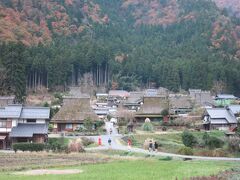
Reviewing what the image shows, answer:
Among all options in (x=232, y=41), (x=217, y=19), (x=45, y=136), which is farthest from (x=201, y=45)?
(x=45, y=136)

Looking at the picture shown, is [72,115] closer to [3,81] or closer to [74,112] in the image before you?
[74,112]

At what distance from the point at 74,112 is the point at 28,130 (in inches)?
313

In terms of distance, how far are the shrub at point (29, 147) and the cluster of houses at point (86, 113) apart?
3.07 meters

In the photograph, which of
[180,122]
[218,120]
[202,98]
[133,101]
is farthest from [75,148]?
[202,98]

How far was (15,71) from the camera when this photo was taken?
6000 centimetres

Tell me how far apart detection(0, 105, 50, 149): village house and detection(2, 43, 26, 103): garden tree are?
16.2m

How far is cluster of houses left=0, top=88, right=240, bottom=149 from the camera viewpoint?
133 feet

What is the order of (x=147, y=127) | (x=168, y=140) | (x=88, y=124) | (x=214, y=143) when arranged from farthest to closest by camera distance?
1. (x=147, y=127)
2. (x=88, y=124)
3. (x=168, y=140)
4. (x=214, y=143)

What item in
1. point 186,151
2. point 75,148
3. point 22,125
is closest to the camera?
point 186,151

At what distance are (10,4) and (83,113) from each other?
6259 cm

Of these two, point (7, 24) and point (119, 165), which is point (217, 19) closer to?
point (7, 24)

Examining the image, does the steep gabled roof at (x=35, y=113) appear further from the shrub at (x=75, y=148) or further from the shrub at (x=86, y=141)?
the shrub at (x=75, y=148)

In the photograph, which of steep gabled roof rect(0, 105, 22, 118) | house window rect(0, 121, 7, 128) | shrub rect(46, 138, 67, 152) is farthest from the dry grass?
steep gabled roof rect(0, 105, 22, 118)

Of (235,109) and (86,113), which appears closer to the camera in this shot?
(86,113)
